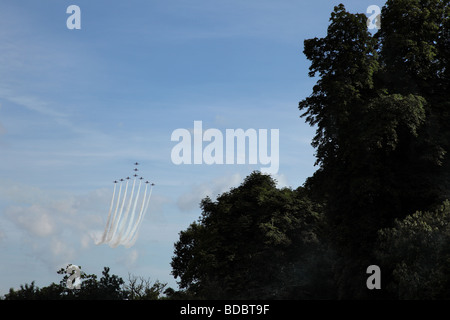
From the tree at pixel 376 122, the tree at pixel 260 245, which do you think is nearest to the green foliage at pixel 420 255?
the tree at pixel 376 122

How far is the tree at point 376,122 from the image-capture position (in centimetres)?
3462

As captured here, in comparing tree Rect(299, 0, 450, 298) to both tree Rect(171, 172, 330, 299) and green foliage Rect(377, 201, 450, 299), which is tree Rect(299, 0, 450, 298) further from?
tree Rect(171, 172, 330, 299)

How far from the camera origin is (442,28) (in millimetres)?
39750

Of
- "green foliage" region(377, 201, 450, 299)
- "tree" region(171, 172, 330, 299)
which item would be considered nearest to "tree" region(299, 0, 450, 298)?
"green foliage" region(377, 201, 450, 299)

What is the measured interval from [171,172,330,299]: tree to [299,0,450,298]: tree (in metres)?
10.9

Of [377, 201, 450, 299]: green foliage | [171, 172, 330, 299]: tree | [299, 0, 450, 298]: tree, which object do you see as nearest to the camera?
[377, 201, 450, 299]: green foliage

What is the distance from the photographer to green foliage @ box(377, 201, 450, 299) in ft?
88.7

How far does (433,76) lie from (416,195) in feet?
31.0

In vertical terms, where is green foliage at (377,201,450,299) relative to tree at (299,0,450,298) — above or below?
below

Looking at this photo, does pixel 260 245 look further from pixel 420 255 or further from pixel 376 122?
pixel 420 255

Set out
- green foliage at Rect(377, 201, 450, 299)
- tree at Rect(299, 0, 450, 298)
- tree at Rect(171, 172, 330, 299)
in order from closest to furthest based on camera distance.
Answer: green foliage at Rect(377, 201, 450, 299), tree at Rect(299, 0, 450, 298), tree at Rect(171, 172, 330, 299)

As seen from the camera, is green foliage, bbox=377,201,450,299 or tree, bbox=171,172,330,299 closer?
green foliage, bbox=377,201,450,299

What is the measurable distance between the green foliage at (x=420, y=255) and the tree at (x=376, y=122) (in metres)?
3.53
